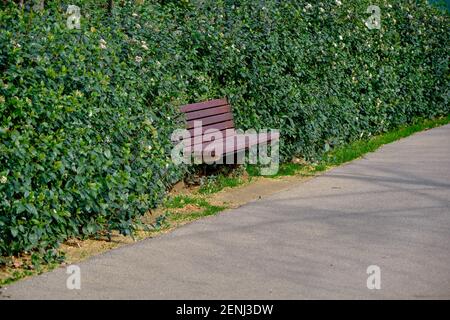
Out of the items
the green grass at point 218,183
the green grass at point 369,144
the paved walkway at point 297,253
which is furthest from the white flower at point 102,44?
the green grass at point 369,144

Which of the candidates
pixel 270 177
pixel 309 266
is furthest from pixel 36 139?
pixel 270 177

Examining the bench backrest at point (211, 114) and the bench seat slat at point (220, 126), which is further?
the bench seat slat at point (220, 126)

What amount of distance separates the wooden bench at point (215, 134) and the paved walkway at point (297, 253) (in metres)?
0.63

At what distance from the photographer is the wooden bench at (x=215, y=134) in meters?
9.23

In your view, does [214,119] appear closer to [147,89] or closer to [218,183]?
[218,183]

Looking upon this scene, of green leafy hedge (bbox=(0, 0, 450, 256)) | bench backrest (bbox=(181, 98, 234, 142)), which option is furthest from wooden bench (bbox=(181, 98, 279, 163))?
green leafy hedge (bbox=(0, 0, 450, 256))

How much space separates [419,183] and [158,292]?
14.9 ft

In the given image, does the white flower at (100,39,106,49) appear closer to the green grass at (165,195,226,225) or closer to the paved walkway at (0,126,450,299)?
the green grass at (165,195,226,225)

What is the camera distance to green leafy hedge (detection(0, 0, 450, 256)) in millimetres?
6812

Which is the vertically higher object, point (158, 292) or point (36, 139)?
point (36, 139)

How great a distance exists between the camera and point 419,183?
995cm

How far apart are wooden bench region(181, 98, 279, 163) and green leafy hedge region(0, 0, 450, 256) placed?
0.18 m

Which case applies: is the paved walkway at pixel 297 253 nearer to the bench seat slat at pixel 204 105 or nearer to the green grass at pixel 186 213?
the green grass at pixel 186 213
